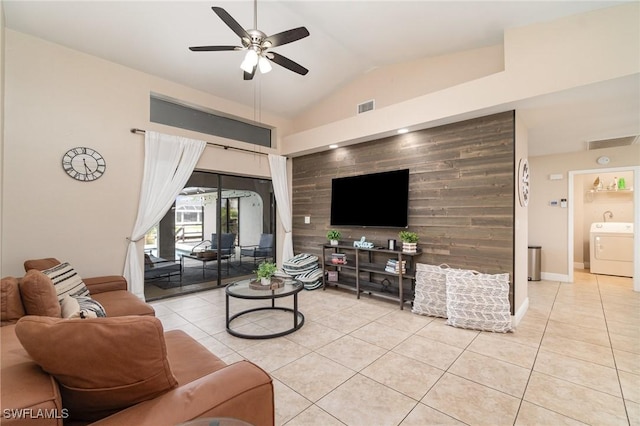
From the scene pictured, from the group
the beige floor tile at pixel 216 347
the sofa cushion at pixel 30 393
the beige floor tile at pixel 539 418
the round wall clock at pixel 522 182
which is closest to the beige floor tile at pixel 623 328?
the round wall clock at pixel 522 182

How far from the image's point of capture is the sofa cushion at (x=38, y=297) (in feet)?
6.42

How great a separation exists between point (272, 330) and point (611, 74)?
436 cm

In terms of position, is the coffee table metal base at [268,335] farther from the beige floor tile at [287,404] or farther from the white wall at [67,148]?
the white wall at [67,148]

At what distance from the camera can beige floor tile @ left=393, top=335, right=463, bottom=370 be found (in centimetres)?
254

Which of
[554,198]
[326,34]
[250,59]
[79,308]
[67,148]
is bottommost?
[79,308]

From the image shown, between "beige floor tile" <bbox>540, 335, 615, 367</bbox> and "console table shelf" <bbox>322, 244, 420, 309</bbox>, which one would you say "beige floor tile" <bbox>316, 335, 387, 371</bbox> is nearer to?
"console table shelf" <bbox>322, 244, 420, 309</bbox>

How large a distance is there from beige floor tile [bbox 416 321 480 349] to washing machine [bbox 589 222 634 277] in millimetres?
5137

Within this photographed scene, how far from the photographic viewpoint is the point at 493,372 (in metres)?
2.36

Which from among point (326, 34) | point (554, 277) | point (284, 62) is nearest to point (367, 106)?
point (326, 34)

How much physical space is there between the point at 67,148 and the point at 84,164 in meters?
0.25

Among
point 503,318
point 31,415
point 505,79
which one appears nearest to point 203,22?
point 505,79

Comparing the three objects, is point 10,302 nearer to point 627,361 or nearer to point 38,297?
point 38,297

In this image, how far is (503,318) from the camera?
10.3 feet

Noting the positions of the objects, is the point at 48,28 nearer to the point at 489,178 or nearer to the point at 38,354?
the point at 38,354
